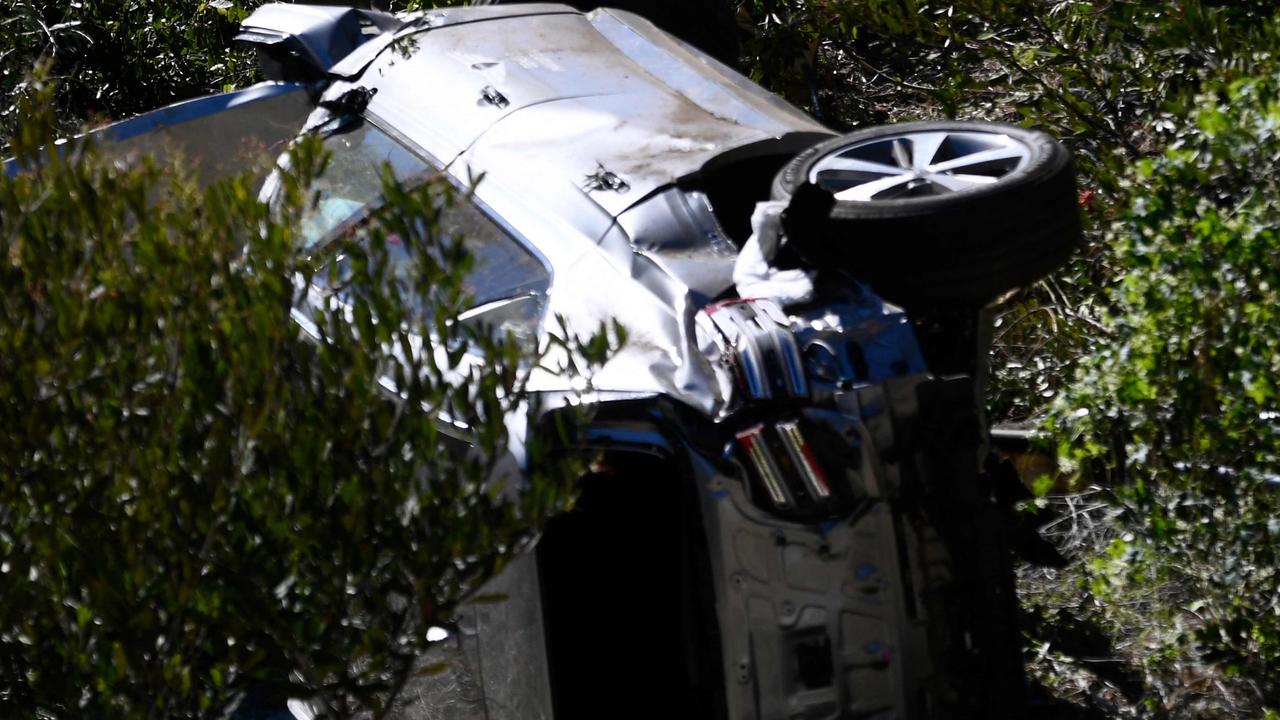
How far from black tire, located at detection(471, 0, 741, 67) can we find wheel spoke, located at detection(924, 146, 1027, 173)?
2473mm

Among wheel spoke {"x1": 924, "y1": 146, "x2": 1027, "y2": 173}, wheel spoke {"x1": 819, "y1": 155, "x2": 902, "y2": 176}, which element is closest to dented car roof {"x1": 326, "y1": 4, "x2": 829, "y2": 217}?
wheel spoke {"x1": 819, "y1": 155, "x2": 902, "y2": 176}

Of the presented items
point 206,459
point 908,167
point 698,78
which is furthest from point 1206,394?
point 206,459

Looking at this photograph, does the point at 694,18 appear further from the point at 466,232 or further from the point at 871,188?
the point at 871,188

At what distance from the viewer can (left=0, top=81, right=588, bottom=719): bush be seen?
2633mm

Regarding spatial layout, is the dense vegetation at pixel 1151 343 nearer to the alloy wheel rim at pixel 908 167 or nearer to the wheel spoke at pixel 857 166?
the alloy wheel rim at pixel 908 167

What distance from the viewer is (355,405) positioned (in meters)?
2.74

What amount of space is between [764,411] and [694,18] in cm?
348

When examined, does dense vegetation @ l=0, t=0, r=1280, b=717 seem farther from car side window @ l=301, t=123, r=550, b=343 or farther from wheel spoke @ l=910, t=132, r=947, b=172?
car side window @ l=301, t=123, r=550, b=343

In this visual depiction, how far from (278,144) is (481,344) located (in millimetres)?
2686

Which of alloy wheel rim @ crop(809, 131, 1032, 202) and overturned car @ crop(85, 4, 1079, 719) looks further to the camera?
alloy wheel rim @ crop(809, 131, 1032, 202)

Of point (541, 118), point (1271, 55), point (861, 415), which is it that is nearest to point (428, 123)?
point (541, 118)

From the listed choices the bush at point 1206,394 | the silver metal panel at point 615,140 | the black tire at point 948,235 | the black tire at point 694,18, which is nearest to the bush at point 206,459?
the black tire at point 948,235

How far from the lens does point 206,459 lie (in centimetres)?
267

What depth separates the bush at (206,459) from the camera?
8.64 ft
